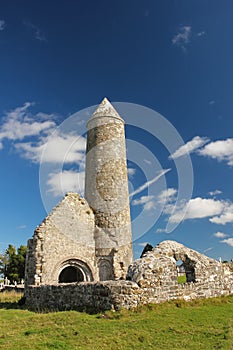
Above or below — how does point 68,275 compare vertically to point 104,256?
below

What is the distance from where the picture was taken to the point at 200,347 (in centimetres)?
682

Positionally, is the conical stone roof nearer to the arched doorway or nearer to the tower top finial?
the tower top finial

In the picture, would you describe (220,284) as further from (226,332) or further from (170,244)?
(226,332)

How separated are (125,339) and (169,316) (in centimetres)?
256

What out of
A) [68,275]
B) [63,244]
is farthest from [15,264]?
[63,244]

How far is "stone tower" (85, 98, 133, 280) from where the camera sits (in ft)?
69.8

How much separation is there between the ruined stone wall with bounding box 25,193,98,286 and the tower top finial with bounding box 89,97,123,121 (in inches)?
A: 303

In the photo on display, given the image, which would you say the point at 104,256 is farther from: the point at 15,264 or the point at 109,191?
the point at 15,264

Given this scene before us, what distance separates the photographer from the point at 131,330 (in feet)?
26.5

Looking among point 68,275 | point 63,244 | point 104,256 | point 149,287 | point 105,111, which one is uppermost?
point 105,111

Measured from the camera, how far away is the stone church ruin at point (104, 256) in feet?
36.5

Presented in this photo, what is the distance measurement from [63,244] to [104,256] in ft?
11.2

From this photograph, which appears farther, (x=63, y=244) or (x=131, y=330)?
(x=63, y=244)

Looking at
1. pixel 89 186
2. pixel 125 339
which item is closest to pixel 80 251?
pixel 89 186
